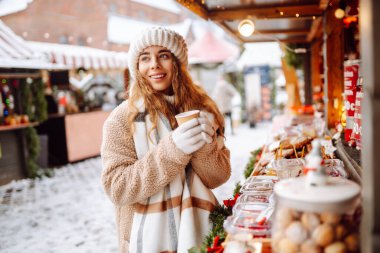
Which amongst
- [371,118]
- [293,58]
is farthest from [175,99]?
[293,58]

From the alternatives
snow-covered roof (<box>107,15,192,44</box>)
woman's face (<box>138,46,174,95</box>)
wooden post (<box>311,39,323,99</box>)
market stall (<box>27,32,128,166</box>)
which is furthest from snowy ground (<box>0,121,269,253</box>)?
snow-covered roof (<box>107,15,192,44</box>)

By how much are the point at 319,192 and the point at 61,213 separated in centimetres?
569

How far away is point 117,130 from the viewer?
1958mm

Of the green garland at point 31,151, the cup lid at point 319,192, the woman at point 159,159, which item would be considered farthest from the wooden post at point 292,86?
the cup lid at point 319,192

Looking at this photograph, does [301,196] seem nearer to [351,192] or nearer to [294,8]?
[351,192]

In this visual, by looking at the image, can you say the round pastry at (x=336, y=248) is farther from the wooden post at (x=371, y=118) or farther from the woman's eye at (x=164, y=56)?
the woman's eye at (x=164, y=56)

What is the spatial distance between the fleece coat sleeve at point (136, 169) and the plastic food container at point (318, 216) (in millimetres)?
712

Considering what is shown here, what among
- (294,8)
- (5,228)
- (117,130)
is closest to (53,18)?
(5,228)

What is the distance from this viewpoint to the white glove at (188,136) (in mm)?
1732

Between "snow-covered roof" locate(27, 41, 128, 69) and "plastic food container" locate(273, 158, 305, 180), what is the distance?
720 centimetres

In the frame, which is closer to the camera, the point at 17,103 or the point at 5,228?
the point at 5,228

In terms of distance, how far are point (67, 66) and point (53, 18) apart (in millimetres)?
7332

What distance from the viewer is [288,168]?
224 cm

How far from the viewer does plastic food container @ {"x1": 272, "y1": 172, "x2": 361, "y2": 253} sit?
3.58ft
